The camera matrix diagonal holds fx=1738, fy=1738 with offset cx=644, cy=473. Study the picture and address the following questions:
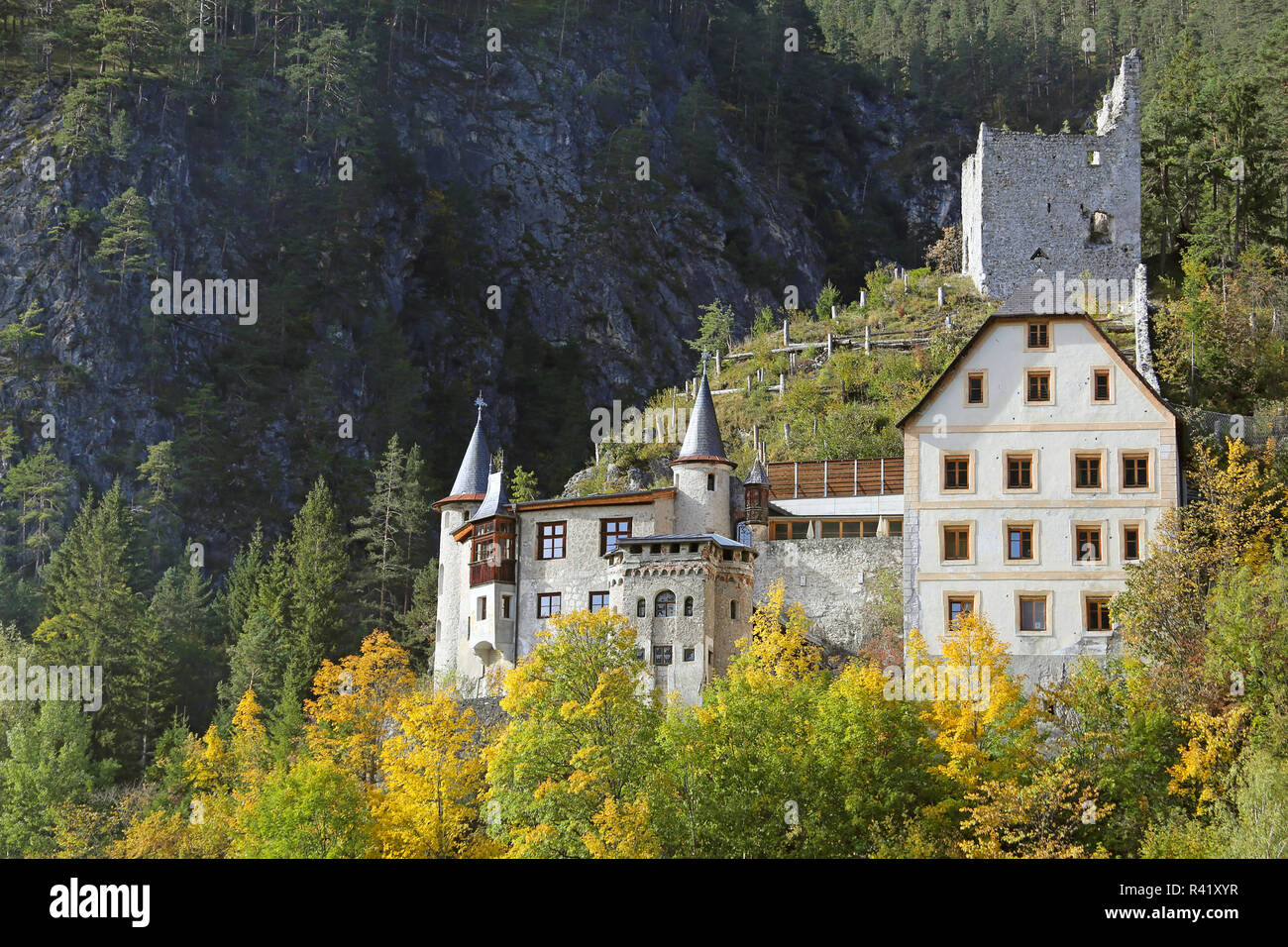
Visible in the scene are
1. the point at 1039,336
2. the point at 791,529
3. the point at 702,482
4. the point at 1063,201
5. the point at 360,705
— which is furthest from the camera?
the point at 1063,201

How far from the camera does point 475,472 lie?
75.9 metres

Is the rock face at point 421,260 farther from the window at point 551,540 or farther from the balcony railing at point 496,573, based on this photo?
the window at point 551,540

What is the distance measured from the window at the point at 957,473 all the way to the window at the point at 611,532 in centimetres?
1383

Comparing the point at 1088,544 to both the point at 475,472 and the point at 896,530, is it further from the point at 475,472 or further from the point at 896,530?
the point at 475,472

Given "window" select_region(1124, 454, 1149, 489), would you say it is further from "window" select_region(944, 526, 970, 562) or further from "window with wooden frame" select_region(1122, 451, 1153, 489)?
"window" select_region(944, 526, 970, 562)

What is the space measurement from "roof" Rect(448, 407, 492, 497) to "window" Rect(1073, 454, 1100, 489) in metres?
27.2

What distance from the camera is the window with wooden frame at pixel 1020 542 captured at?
57312mm

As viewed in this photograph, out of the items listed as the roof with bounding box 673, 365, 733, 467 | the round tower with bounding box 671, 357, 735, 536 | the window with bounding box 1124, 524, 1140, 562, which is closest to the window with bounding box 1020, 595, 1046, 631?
the window with bounding box 1124, 524, 1140, 562

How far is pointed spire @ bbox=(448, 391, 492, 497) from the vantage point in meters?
74.8

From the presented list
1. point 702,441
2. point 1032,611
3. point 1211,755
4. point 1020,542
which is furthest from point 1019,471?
point 702,441

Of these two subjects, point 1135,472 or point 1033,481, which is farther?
point 1033,481

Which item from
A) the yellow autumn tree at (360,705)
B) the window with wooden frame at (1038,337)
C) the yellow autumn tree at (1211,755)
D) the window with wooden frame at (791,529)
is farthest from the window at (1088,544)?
the yellow autumn tree at (360,705)

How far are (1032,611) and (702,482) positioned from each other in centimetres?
1566

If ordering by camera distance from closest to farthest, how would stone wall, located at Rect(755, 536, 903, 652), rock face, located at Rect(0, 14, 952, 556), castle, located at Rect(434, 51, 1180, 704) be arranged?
castle, located at Rect(434, 51, 1180, 704)
stone wall, located at Rect(755, 536, 903, 652)
rock face, located at Rect(0, 14, 952, 556)
